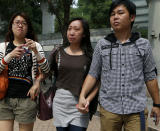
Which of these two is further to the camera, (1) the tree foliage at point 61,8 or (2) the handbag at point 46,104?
(1) the tree foliage at point 61,8

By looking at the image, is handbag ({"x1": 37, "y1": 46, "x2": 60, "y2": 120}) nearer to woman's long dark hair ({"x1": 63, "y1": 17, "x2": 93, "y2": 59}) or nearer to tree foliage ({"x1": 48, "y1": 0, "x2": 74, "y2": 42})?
woman's long dark hair ({"x1": 63, "y1": 17, "x2": 93, "y2": 59})

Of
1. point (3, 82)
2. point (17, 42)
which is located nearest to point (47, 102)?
point (3, 82)

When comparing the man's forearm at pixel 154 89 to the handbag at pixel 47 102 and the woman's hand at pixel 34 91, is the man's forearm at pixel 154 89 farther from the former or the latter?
the woman's hand at pixel 34 91

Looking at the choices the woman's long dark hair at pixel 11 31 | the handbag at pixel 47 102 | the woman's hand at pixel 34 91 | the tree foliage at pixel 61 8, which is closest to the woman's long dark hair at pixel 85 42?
the handbag at pixel 47 102

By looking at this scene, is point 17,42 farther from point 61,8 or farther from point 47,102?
point 61,8

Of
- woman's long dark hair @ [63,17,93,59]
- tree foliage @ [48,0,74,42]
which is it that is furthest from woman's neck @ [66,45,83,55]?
tree foliage @ [48,0,74,42]

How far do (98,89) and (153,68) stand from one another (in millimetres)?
596

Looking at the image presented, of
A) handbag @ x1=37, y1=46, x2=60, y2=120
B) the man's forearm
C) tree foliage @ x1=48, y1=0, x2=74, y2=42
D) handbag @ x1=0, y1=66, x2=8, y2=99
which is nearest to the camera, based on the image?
the man's forearm

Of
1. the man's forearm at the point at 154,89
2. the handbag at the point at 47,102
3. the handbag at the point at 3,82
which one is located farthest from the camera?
the handbag at the point at 47,102

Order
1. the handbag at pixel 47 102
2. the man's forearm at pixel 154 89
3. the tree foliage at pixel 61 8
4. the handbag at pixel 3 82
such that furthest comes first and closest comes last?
1. the tree foliage at pixel 61 8
2. the handbag at pixel 47 102
3. the handbag at pixel 3 82
4. the man's forearm at pixel 154 89

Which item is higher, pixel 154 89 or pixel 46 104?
pixel 154 89

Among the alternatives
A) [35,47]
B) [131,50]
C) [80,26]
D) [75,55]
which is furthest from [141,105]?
[35,47]

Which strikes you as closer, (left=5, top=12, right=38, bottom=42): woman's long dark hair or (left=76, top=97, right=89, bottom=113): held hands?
(left=76, top=97, right=89, bottom=113): held hands

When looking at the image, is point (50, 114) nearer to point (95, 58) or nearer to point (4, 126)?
point (4, 126)
